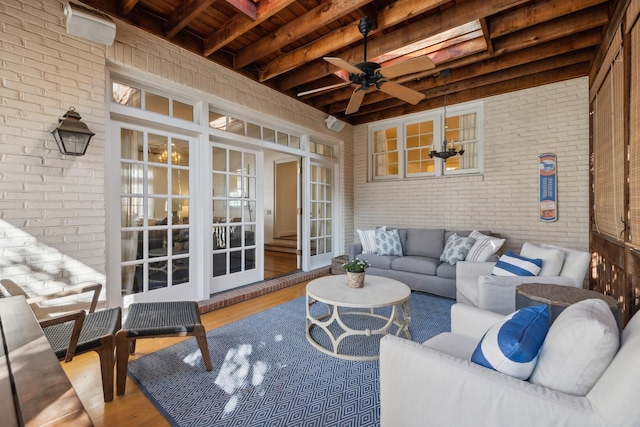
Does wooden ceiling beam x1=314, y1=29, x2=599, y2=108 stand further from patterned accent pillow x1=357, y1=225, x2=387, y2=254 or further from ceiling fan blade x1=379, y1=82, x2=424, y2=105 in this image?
patterned accent pillow x1=357, y1=225, x2=387, y2=254

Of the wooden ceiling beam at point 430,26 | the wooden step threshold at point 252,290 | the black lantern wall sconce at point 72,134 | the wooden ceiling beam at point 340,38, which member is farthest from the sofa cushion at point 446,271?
the black lantern wall sconce at point 72,134

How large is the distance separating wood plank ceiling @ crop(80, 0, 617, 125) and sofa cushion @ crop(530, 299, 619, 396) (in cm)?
268

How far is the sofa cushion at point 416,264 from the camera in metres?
4.12

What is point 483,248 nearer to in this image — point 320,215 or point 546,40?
point 546,40

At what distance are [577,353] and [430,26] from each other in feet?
10.2

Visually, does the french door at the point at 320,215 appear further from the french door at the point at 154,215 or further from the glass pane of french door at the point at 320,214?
the french door at the point at 154,215

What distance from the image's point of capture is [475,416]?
110 cm

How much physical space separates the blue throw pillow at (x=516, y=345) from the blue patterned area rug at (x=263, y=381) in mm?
890

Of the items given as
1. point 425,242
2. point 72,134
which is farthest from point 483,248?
point 72,134

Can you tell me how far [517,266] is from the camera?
9.16 feet

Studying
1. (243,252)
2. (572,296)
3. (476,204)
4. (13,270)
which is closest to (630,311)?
(572,296)

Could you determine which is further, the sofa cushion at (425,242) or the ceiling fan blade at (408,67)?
the sofa cushion at (425,242)

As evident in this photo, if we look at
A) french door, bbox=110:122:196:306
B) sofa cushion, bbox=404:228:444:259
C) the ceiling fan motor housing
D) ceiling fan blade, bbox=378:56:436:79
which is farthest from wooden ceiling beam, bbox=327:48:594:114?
french door, bbox=110:122:196:306

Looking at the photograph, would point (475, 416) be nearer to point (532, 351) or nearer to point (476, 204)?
point (532, 351)
